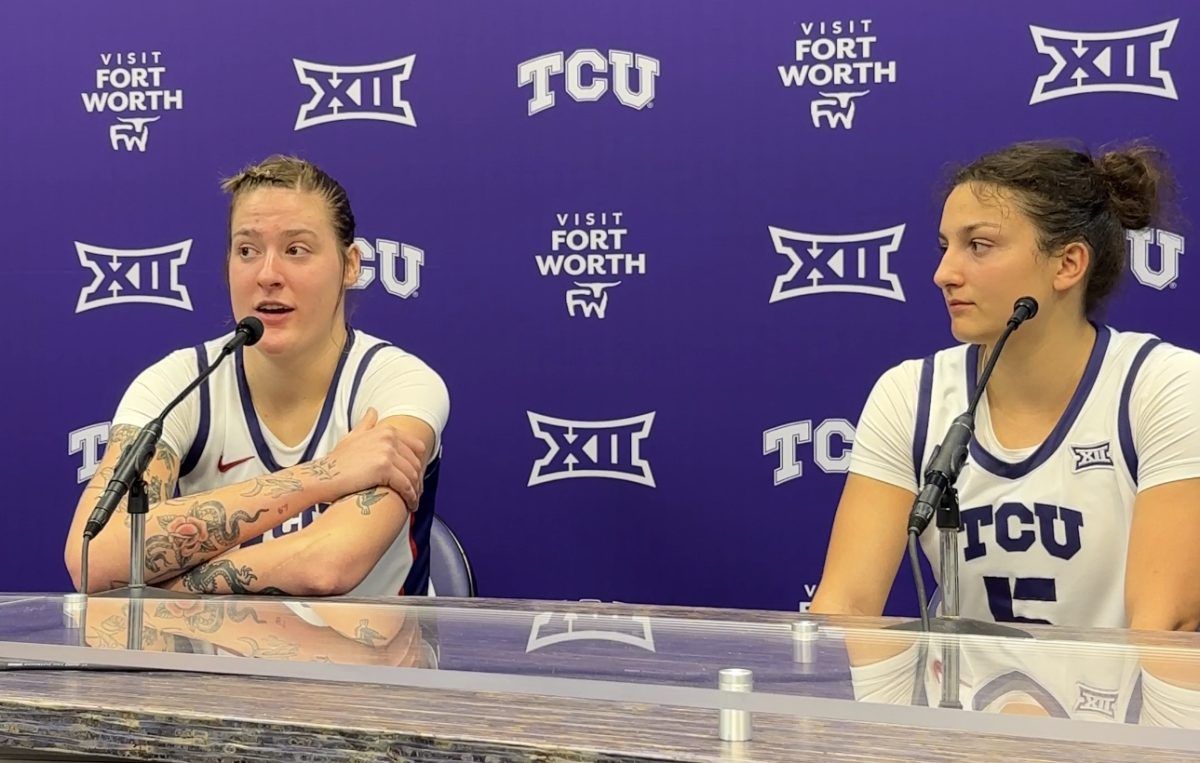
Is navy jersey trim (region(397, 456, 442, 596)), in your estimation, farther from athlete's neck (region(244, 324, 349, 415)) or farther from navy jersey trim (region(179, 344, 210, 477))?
navy jersey trim (region(179, 344, 210, 477))

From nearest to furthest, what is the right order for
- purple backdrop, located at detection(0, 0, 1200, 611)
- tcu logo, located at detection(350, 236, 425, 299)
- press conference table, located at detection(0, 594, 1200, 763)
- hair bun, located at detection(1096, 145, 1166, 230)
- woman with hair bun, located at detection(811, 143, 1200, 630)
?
press conference table, located at detection(0, 594, 1200, 763), woman with hair bun, located at detection(811, 143, 1200, 630), hair bun, located at detection(1096, 145, 1166, 230), purple backdrop, located at detection(0, 0, 1200, 611), tcu logo, located at detection(350, 236, 425, 299)

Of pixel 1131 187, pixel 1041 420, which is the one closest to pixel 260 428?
pixel 1041 420

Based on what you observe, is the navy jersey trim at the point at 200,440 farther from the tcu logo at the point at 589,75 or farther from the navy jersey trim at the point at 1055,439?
the navy jersey trim at the point at 1055,439

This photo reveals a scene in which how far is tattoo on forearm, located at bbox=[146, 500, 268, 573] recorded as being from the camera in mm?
2184

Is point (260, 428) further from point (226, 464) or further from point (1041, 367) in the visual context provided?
point (1041, 367)

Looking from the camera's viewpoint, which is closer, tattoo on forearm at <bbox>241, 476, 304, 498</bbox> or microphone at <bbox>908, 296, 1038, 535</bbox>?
microphone at <bbox>908, 296, 1038, 535</bbox>

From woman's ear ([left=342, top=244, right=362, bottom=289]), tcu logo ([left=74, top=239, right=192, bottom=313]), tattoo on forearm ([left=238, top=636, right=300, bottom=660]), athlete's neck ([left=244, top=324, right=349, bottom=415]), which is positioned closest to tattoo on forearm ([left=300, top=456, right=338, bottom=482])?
athlete's neck ([left=244, top=324, right=349, bottom=415])

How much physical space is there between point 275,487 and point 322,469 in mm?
78

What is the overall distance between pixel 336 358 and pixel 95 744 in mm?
1529

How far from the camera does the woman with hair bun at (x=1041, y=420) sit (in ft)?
7.09

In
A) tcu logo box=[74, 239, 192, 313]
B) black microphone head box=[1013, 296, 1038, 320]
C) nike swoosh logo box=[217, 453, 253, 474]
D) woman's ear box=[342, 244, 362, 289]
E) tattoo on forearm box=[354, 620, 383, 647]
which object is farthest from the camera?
tcu logo box=[74, 239, 192, 313]

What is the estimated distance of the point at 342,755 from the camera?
0.99 meters

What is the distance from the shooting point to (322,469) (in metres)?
2.27

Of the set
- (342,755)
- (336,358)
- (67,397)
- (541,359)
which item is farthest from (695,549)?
(342,755)
